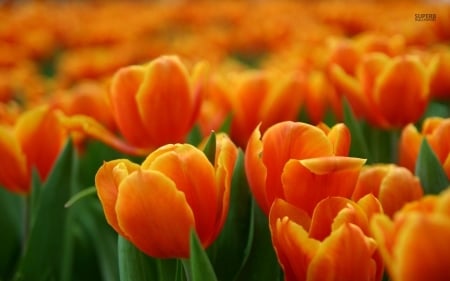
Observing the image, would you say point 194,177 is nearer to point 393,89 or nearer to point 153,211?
point 153,211

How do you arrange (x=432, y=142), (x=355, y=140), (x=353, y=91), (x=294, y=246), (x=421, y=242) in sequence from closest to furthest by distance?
(x=421, y=242), (x=294, y=246), (x=432, y=142), (x=355, y=140), (x=353, y=91)

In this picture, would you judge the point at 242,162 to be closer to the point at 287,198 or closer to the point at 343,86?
the point at 287,198

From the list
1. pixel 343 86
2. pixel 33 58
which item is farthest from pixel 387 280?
pixel 33 58

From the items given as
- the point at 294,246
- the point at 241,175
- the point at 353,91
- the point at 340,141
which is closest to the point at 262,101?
the point at 353,91

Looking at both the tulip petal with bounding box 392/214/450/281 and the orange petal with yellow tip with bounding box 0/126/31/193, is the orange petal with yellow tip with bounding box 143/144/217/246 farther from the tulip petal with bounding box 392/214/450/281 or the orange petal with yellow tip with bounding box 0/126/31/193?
the orange petal with yellow tip with bounding box 0/126/31/193

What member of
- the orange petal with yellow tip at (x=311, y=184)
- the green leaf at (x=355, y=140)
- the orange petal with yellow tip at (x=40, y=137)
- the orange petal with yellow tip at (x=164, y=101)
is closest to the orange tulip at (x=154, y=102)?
the orange petal with yellow tip at (x=164, y=101)

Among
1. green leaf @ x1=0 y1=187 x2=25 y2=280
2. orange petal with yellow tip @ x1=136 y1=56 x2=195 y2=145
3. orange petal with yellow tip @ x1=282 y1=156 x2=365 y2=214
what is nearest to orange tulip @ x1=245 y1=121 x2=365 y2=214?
orange petal with yellow tip @ x1=282 y1=156 x2=365 y2=214

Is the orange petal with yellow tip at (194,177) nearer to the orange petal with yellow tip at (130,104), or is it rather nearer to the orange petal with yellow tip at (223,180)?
the orange petal with yellow tip at (223,180)
